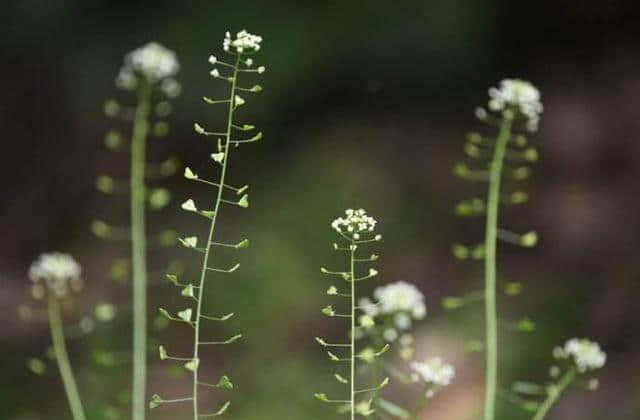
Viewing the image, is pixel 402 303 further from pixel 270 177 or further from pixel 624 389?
pixel 270 177

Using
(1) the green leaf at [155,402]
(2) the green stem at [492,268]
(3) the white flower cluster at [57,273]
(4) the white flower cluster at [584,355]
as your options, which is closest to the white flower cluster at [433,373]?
(2) the green stem at [492,268]

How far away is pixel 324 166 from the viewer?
3.02 metres

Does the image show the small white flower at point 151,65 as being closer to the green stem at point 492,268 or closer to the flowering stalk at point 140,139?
the flowering stalk at point 140,139

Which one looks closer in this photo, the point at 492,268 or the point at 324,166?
the point at 492,268

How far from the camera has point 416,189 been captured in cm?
303

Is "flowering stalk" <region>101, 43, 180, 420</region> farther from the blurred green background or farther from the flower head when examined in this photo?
the blurred green background

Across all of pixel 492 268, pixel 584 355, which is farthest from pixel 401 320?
pixel 584 355

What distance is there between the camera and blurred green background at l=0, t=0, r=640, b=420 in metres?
2.62

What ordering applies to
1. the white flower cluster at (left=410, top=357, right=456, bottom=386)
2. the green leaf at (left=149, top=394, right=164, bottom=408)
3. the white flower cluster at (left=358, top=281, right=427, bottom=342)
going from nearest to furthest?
the green leaf at (left=149, top=394, right=164, bottom=408) → the white flower cluster at (left=410, top=357, right=456, bottom=386) → the white flower cluster at (left=358, top=281, right=427, bottom=342)

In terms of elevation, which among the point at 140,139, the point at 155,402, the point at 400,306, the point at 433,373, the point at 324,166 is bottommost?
the point at 155,402

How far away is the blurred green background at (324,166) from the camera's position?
262 centimetres

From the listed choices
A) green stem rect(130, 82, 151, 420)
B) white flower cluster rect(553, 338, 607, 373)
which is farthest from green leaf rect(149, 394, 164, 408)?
white flower cluster rect(553, 338, 607, 373)

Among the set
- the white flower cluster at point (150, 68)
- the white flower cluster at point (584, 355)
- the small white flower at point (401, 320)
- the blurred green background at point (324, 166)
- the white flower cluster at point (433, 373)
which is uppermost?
the blurred green background at point (324, 166)

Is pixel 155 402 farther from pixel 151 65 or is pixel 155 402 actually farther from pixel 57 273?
pixel 151 65
